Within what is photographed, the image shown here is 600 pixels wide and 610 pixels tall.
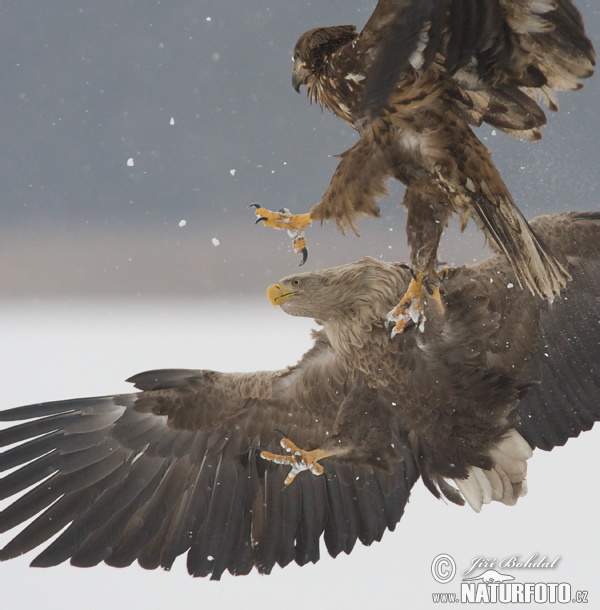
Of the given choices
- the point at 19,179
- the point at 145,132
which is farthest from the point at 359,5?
the point at 19,179

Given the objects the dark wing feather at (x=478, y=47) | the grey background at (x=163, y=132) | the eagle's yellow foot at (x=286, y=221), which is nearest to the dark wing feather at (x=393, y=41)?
the dark wing feather at (x=478, y=47)

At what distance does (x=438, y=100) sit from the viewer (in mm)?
2734

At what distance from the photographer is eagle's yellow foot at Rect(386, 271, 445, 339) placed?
10.3 feet

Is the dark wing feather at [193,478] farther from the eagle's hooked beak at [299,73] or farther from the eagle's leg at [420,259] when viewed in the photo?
the eagle's hooked beak at [299,73]

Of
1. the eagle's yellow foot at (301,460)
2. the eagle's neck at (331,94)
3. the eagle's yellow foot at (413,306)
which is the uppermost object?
the eagle's neck at (331,94)

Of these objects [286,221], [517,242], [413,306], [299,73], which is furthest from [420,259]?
[299,73]

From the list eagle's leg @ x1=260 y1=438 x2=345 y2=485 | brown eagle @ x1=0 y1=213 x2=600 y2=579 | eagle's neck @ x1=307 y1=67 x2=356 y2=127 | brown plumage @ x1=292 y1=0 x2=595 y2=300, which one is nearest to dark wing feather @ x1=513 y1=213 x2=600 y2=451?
brown eagle @ x1=0 y1=213 x2=600 y2=579

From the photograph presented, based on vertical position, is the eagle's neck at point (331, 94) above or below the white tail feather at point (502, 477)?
above

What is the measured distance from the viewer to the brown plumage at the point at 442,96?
2.37m

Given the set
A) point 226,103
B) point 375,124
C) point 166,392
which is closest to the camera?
point 375,124

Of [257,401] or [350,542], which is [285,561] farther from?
[257,401]

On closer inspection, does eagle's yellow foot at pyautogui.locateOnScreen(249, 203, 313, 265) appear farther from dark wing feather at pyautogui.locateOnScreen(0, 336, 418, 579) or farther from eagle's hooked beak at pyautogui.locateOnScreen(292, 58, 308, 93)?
dark wing feather at pyautogui.locateOnScreen(0, 336, 418, 579)

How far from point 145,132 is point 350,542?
5680 mm

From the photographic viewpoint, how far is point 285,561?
340 centimetres
